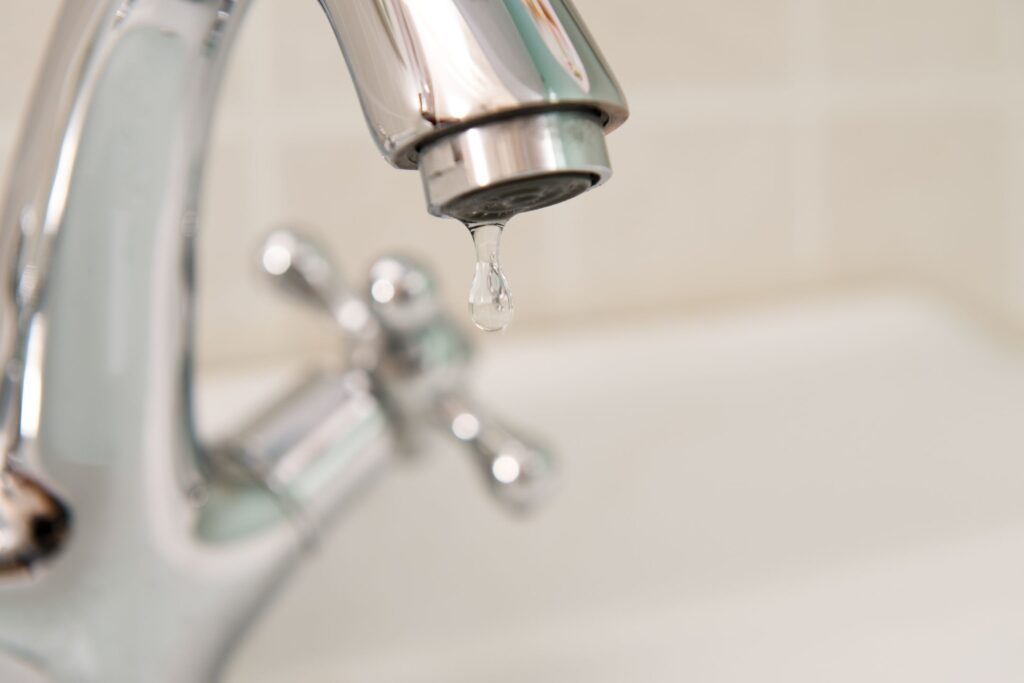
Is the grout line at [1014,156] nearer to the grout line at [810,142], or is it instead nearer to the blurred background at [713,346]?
the blurred background at [713,346]

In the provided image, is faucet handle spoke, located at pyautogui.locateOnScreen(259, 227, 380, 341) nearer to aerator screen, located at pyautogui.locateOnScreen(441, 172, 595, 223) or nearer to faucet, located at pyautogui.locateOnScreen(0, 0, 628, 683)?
faucet, located at pyautogui.locateOnScreen(0, 0, 628, 683)

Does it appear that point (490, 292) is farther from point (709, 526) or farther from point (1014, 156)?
point (1014, 156)

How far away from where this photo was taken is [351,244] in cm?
41

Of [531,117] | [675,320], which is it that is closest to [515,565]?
[675,320]

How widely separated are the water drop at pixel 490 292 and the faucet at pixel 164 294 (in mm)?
12

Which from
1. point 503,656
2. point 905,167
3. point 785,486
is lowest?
Result: point 503,656

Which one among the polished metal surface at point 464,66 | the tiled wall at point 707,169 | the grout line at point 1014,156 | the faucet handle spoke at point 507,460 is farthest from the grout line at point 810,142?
the polished metal surface at point 464,66

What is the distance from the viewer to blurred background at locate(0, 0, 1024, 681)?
336 millimetres

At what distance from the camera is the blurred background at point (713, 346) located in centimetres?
34

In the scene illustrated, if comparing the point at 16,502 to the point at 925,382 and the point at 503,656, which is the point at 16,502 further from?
the point at 925,382

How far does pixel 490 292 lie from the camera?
0.14m

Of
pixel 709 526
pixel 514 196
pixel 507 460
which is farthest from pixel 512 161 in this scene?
pixel 709 526

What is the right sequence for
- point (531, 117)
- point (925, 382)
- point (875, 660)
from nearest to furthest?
point (531, 117) → point (875, 660) → point (925, 382)

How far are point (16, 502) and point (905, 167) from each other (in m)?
0.44
